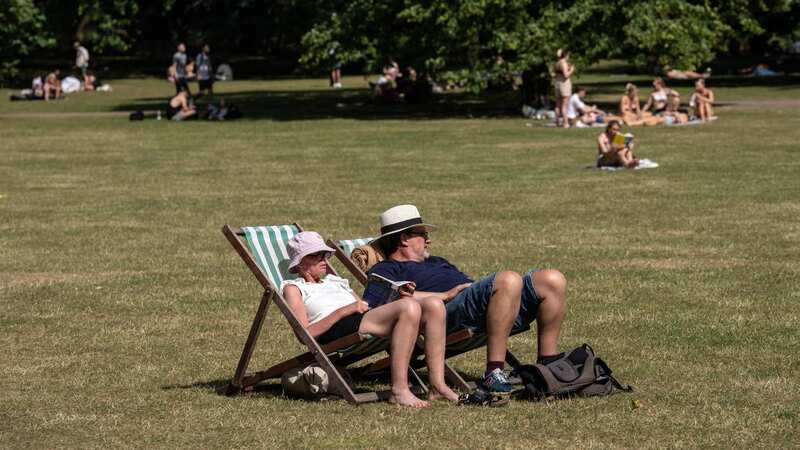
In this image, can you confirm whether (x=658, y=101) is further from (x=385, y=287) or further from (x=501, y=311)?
(x=501, y=311)

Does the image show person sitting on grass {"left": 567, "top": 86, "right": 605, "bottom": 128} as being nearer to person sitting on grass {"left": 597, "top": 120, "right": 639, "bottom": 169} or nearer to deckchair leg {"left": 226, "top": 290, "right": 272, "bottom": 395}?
person sitting on grass {"left": 597, "top": 120, "right": 639, "bottom": 169}

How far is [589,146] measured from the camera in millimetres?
27516

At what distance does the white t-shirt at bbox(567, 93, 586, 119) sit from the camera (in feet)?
108

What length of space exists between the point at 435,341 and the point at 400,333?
0.65 feet

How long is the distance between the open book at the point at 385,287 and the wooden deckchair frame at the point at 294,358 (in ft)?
1.16

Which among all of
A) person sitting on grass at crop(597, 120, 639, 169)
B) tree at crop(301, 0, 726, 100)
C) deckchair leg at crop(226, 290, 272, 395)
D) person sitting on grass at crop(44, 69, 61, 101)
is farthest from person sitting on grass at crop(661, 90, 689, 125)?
deckchair leg at crop(226, 290, 272, 395)

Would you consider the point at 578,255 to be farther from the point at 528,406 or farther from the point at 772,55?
the point at 772,55

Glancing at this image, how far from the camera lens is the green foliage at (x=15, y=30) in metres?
53.0

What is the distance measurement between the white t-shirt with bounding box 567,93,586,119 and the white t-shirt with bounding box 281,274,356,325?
24.5m

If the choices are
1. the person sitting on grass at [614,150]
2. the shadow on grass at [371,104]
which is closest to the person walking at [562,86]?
the shadow on grass at [371,104]

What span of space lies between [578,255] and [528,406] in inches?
243

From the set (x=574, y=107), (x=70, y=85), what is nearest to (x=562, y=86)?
(x=574, y=107)

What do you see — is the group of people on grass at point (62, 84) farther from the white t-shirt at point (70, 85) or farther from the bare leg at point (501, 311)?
the bare leg at point (501, 311)

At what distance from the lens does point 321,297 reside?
8672 mm
